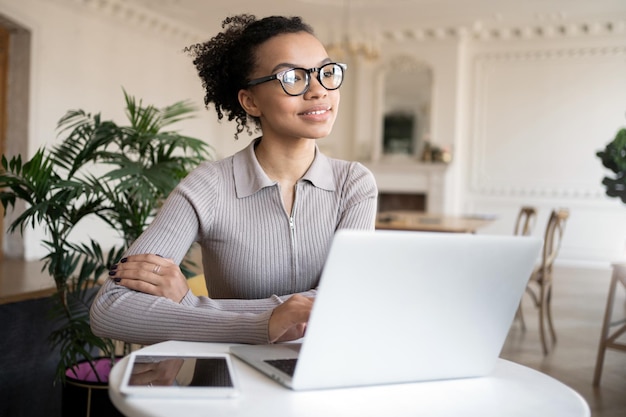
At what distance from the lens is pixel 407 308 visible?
2.89ft

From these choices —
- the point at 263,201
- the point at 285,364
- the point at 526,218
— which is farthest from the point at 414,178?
the point at 285,364

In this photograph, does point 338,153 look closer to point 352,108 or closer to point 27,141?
point 352,108

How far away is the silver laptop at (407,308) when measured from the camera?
2.67 feet

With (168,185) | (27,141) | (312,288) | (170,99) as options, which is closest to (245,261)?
(312,288)

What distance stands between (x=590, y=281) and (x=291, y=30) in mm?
7132

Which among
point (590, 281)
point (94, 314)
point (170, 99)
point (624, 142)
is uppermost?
point (170, 99)

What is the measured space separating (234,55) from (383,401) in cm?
101

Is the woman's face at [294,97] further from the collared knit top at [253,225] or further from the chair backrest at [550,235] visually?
the chair backrest at [550,235]

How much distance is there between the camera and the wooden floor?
3.54 metres

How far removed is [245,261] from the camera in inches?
57.9

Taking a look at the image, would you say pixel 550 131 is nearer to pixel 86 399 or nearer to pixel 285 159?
pixel 86 399

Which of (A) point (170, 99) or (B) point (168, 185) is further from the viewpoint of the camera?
(A) point (170, 99)

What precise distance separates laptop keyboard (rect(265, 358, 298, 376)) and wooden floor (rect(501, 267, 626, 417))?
2731 millimetres

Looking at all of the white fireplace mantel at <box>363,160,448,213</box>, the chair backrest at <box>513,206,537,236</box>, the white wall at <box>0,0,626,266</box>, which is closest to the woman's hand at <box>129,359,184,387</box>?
the chair backrest at <box>513,206,537,236</box>
